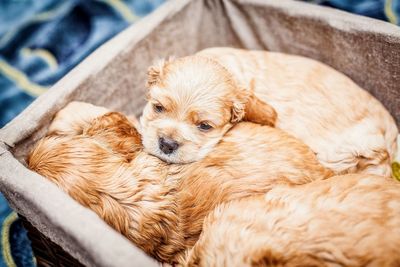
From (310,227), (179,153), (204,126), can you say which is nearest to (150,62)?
(204,126)

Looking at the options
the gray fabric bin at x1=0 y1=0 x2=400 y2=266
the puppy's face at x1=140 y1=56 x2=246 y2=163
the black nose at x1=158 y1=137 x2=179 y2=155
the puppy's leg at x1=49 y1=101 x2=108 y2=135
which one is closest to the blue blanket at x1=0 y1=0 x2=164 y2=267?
the gray fabric bin at x1=0 y1=0 x2=400 y2=266

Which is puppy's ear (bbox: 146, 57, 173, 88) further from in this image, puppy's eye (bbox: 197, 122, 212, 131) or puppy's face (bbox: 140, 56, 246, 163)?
puppy's eye (bbox: 197, 122, 212, 131)

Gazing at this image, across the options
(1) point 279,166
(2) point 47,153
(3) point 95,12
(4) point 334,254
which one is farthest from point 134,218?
(3) point 95,12

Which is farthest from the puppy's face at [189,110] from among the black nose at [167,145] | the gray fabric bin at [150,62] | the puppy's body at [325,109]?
the gray fabric bin at [150,62]

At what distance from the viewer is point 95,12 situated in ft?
11.4

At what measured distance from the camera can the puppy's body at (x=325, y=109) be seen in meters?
2.17

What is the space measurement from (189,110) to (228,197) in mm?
449

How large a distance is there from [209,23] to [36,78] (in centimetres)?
133

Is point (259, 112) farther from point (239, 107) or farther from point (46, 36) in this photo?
point (46, 36)

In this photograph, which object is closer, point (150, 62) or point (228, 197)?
point (228, 197)

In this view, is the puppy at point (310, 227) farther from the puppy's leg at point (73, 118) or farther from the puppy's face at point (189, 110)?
Result: the puppy's leg at point (73, 118)

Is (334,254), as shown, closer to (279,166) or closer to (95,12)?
(279,166)

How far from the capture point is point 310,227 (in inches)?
61.1

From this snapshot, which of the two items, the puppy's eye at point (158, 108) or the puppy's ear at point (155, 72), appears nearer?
the puppy's eye at point (158, 108)
